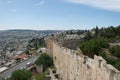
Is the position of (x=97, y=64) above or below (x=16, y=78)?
above

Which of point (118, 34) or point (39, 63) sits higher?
point (118, 34)

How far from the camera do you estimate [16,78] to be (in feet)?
90.6

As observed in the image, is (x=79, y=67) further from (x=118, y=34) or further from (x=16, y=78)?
(x=118, y=34)

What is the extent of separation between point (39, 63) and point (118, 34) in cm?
1102

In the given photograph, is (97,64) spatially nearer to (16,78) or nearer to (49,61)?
(16,78)

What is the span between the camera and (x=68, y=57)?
1959 centimetres

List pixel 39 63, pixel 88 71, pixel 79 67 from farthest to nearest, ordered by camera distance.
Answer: pixel 39 63, pixel 79 67, pixel 88 71

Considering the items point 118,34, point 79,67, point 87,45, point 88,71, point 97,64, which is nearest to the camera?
point 97,64

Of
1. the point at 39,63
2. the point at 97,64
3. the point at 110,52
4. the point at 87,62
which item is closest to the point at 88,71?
the point at 87,62

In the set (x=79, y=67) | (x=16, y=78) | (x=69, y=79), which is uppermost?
(x=79, y=67)

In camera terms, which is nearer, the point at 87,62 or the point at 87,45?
the point at 87,62

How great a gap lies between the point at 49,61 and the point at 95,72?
68.9 ft

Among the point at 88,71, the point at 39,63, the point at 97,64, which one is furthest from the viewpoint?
the point at 39,63

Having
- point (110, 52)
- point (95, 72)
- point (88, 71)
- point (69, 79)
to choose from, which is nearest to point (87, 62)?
point (88, 71)
